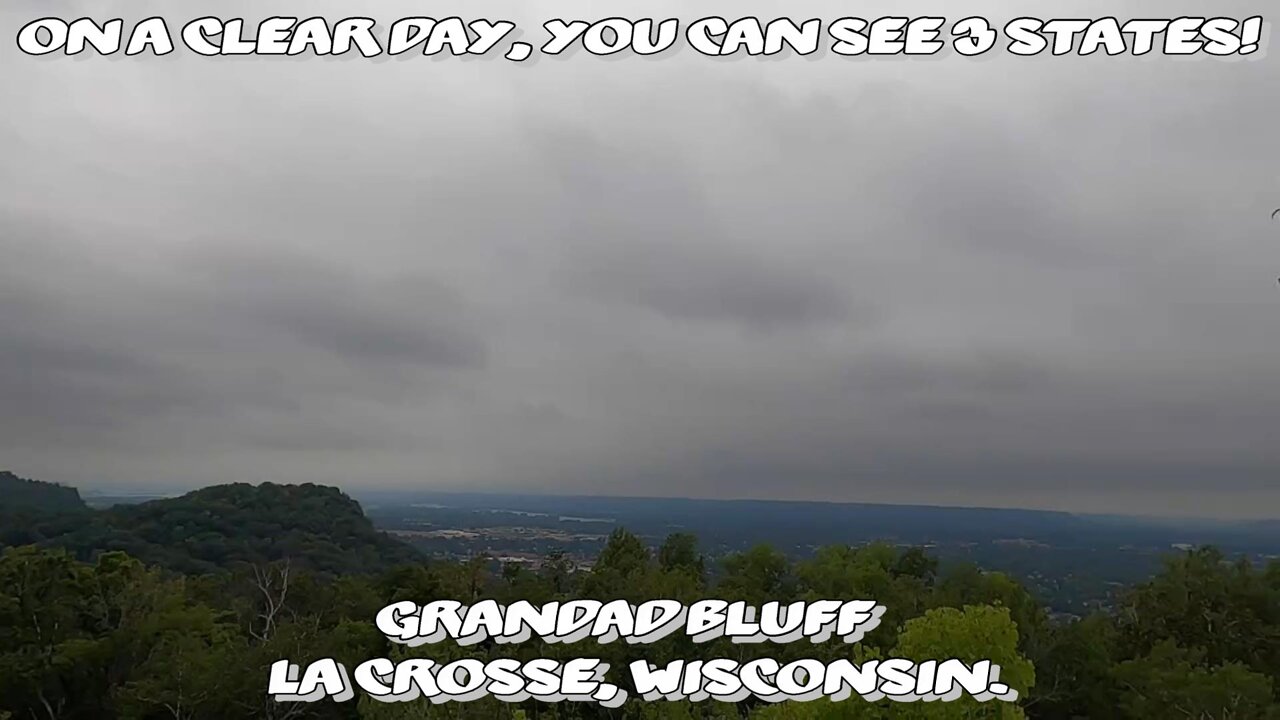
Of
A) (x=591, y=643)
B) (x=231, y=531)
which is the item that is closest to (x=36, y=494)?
(x=231, y=531)

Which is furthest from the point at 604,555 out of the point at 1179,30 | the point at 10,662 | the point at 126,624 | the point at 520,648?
the point at 1179,30

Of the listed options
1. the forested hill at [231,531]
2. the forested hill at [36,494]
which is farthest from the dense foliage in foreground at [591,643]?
the forested hill at [36,494]

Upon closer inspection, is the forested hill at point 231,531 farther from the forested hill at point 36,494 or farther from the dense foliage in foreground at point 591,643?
the dense foliage in foreground at point 591,643

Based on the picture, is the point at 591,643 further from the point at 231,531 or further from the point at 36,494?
the point at 36,494

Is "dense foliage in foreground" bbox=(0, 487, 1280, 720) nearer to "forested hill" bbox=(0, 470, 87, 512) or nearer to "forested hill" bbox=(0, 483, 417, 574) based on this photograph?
"forested hill" bbox=(0, 483, 417, 574)

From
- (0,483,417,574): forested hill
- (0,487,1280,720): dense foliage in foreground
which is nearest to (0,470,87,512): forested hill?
(0,483,417,574): forested hill

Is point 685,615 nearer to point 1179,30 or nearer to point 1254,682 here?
point 1179,30
